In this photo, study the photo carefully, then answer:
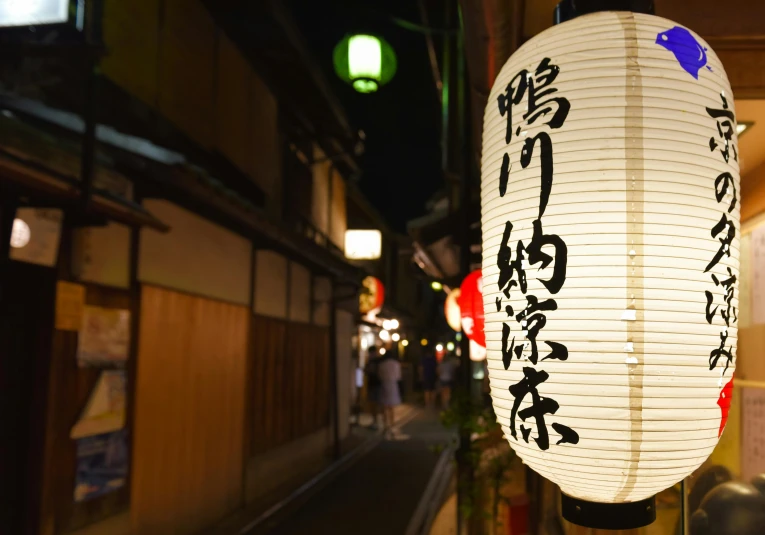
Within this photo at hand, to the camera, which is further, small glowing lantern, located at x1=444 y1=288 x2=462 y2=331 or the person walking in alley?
the person walking in alley

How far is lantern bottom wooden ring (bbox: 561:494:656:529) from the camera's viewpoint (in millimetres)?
2963

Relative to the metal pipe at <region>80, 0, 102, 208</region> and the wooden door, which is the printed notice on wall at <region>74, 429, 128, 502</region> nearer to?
the wooden door

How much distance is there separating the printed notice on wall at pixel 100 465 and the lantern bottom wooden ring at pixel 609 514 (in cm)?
662

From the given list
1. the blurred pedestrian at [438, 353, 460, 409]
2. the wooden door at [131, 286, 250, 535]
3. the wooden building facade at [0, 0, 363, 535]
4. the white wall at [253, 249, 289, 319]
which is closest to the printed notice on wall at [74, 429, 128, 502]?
the wooden building facade at [0, 0, 363, 535]

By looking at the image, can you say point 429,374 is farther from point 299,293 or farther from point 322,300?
→ point 299,293

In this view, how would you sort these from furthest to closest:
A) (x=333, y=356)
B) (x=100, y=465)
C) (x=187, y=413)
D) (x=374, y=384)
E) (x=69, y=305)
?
(x=374, y=384) → (x=333, y=356) → (x=187, y=413) → (x=100, y=465) → (x=69, y=305)

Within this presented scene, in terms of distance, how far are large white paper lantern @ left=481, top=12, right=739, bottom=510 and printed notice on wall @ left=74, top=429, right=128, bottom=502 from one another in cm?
665

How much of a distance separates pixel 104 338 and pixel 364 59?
6.63 m

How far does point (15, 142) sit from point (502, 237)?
5.86 m

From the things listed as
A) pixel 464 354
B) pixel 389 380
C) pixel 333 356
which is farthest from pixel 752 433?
pixel 389 380

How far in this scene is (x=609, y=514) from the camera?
2.97m

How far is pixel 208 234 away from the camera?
37.9 feet

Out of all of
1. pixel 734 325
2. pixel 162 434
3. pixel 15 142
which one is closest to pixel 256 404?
pixel 162 434

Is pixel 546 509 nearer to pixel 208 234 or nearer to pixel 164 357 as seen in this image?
pixel 164 357
